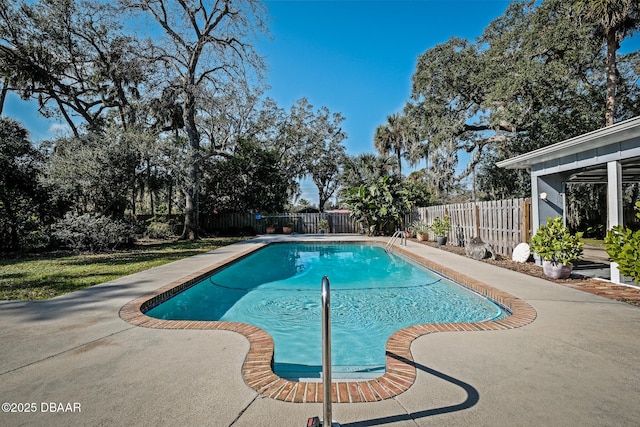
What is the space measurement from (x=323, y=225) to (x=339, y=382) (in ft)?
54.1

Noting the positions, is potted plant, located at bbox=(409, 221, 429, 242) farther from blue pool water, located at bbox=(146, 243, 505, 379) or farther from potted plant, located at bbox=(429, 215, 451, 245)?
blue pool water, located at bbox=(146, 243, 505, 379)

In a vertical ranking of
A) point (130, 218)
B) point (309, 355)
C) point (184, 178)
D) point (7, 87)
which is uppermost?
point (7, 87)

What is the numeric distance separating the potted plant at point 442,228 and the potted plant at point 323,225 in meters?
7.62

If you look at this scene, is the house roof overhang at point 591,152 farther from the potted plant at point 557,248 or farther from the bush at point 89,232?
the bush at point 89,232

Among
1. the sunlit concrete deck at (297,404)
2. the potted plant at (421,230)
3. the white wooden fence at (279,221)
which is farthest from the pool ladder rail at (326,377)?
the white wooden fence at (279,221)

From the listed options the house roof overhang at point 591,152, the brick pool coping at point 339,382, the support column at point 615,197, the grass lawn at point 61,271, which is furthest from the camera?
the grass lawn at point 61,271

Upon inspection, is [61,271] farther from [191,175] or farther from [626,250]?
[626,250]

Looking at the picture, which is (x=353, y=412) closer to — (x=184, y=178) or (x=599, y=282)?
(x=599, y=282)

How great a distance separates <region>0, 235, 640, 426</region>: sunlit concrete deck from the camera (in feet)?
6.09

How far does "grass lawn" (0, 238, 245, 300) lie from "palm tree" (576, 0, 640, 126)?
15.4 meters

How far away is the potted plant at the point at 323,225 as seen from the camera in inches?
739

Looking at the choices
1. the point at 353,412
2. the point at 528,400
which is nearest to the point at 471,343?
the point at 528,400

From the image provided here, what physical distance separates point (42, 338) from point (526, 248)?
860cm

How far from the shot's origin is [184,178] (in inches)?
532
